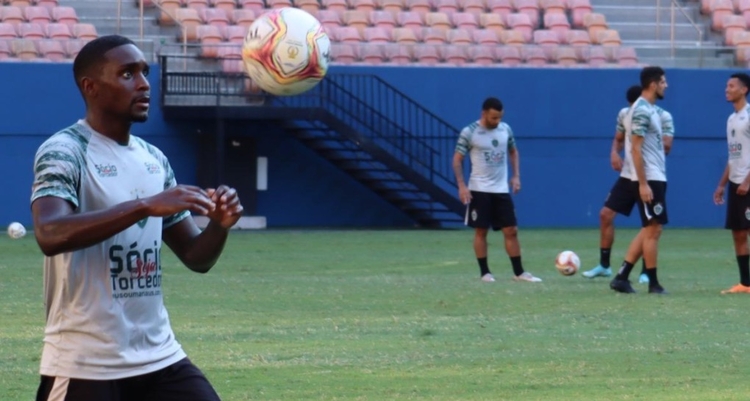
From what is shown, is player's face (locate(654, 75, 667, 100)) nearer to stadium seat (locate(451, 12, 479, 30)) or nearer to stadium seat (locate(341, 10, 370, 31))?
stadium seat (locate(341, 10, 370, 31))

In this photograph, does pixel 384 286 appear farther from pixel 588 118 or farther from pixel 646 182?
pixel 588 118

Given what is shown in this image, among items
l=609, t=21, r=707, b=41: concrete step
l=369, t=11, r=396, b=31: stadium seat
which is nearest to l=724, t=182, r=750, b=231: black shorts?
l=369, t=11, r=396, b=31: stadium seat

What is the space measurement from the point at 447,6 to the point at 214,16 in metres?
5.13

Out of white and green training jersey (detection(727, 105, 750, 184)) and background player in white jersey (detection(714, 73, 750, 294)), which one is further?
white and green training jersey (detection(727, 105, 750, 184))

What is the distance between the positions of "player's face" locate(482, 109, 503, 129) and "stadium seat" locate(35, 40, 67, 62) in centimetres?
1210

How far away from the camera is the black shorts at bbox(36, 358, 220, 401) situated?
14.5 feet

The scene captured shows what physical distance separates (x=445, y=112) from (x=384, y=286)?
13346mm

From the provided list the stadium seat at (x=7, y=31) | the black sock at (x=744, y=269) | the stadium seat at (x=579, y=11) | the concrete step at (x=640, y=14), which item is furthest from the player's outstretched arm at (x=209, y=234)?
the concrete step at (x=640, y=14)

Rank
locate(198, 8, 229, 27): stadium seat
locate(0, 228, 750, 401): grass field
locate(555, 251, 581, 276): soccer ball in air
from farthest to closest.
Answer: locate(198, 8, 229, 27): stadium seat, locate(555, 251, 581, 276): soccer ball in air, locate(0, 228, 750, 401): grass field

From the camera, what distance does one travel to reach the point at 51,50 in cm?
2556

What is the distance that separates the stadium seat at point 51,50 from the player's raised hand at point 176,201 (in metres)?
22.1

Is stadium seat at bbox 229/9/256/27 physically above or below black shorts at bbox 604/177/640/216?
above

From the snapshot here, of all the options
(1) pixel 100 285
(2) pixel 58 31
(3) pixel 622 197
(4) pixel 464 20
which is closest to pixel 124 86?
(1) pixel 100 285

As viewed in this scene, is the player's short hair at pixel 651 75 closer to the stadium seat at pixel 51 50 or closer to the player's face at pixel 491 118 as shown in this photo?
the player's face at pixel 491 118
